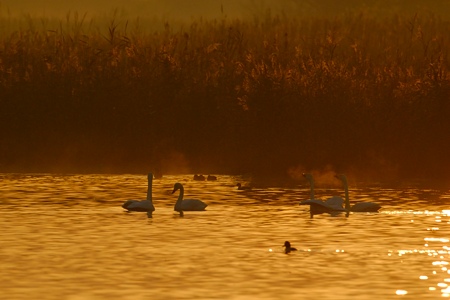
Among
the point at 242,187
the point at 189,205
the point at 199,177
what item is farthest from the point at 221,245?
the point at 199,177

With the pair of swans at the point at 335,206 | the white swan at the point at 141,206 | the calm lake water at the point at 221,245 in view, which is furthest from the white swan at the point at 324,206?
the white swan at the point at 141,206

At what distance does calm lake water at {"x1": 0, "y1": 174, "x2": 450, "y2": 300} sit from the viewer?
503 inches

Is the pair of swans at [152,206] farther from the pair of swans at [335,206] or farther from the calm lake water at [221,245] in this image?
the pair of swans at [335,206]

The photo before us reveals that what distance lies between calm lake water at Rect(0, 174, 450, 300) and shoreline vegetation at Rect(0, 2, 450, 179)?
2.31 meters

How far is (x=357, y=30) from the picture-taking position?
34.8m

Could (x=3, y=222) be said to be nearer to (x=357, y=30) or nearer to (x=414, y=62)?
(x=414, y=62)

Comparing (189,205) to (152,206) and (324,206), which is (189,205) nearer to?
(152,206)

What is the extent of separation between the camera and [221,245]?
16.0 m

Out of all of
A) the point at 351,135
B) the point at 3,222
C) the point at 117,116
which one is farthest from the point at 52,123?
the point at 3,222

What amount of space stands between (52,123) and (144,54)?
2.38m

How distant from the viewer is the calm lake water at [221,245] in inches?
503

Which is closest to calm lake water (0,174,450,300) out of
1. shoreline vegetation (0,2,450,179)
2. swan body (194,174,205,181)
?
swan body (194,174,205,181)

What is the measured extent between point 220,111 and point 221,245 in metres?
11.4

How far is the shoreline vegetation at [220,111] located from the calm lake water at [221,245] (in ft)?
7.57
